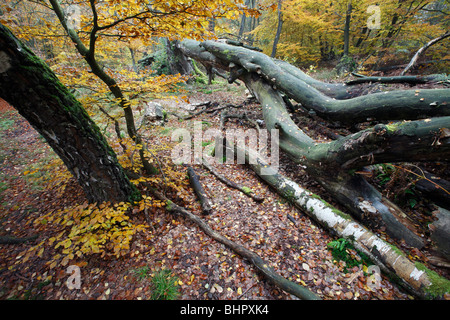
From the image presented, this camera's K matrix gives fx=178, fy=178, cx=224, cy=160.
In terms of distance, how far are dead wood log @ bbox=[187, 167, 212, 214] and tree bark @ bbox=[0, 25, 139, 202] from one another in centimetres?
139

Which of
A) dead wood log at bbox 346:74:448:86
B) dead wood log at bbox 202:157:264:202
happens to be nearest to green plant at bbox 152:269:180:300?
dead wood log at bbox 202:157:264:202

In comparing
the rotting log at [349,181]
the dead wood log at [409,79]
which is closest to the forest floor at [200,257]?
the rotting log at [349,181]

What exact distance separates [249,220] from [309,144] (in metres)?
2.37

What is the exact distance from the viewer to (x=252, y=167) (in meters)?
4.96

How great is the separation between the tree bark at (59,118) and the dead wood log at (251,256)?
0.97 meters

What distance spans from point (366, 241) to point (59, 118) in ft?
16.5

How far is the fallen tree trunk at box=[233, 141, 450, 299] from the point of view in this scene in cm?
249

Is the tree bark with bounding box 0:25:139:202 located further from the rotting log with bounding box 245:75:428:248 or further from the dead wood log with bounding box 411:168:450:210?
the dead wood log with bounding box 411:168:450:210

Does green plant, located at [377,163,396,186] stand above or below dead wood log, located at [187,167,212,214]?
above

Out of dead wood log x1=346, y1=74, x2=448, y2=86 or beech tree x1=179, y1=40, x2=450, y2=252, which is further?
dead wood log x1=346, y1=74, x2=448, y2=86

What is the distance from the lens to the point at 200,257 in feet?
9.82

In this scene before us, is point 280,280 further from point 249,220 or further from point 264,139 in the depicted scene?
point 264,139

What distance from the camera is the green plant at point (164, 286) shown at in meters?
2.46

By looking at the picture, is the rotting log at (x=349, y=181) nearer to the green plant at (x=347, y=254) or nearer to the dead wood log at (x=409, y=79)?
the green plant at (x=347, y=254)
